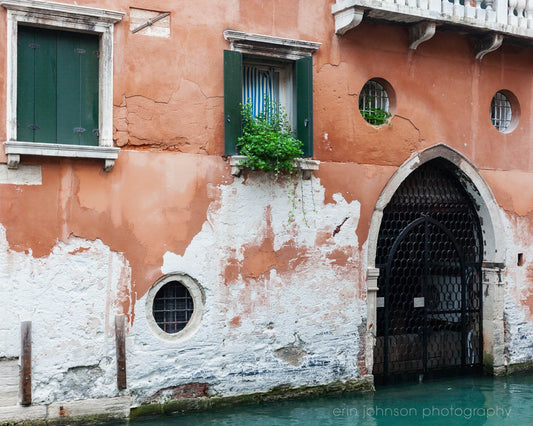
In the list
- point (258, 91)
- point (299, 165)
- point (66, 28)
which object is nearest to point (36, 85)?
point (66, 28)

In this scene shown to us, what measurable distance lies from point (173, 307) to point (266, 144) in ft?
6.10

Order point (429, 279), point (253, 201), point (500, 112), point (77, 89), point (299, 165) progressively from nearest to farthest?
1. point (77, 89)
2. point (253, 201)
3. point (299, 165)
4. point (429, 279)
5. point (500, 112)

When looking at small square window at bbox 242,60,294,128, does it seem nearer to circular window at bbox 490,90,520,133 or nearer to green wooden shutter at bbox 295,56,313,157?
green wooden shutter at bbox 295,56,313,157

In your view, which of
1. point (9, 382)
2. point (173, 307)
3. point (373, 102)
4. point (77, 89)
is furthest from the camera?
point (373, 102)

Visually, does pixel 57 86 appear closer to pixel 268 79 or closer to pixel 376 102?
pixel 268 79

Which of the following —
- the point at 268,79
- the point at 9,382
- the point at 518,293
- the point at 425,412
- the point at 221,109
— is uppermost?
the point at 268,79

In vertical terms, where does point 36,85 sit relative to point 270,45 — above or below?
below

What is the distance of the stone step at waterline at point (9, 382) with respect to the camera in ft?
22.6

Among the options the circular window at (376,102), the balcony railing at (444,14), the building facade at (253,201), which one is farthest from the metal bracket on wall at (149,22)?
the circular window at (376,102)

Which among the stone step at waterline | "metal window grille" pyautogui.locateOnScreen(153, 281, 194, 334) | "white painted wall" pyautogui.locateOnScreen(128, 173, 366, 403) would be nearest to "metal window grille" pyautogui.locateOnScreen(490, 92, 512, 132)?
"white painted wall" pyautogui.locateOnScreen(128, 173, 366, 403)

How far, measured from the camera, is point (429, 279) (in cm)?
984

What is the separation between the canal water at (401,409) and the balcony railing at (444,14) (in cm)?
400

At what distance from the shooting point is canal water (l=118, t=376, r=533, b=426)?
7.62m

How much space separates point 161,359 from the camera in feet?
25.0
